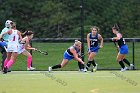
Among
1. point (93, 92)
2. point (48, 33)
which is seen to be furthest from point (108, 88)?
point (48, 33)

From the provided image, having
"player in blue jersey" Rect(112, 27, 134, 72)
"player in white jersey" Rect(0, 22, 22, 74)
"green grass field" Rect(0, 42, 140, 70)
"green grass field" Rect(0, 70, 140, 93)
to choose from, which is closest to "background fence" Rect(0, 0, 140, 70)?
"green grass field" Rect(0, 42, 140, 70)

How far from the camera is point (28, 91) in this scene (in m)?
13.2

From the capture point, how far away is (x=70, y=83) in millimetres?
15000

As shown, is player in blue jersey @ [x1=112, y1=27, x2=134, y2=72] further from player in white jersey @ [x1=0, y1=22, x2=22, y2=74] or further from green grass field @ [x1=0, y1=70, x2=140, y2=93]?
player in white jersey @ [x1=0, y1=22, x2=22, y2=74]

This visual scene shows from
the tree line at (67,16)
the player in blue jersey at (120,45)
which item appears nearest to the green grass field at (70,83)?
the player in blue jersey at (120,45)

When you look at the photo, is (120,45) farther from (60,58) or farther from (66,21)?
(66,21)

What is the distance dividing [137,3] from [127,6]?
23.9 inches

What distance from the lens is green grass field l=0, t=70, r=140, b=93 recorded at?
13398 millimetres

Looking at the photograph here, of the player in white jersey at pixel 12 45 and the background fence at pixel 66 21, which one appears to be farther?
the background fence at pixel 66 21

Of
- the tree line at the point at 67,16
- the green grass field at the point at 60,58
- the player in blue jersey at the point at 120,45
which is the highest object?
the tree line at the point at 67,16

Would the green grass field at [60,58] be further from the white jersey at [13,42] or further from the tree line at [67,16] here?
the white jersey at [13,42]

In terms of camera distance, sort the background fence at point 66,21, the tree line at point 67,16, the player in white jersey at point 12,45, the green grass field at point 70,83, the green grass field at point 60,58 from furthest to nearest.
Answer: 1. the tree line at point 67,16
2. the background fence at point 66,21
3. the green grass field at point 60,58
4. the player in white jersey at point 12,45
5. the green grass field at point 70,83

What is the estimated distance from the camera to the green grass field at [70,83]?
13.4m

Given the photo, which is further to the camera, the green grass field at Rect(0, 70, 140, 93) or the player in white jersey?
the player in white jersey
